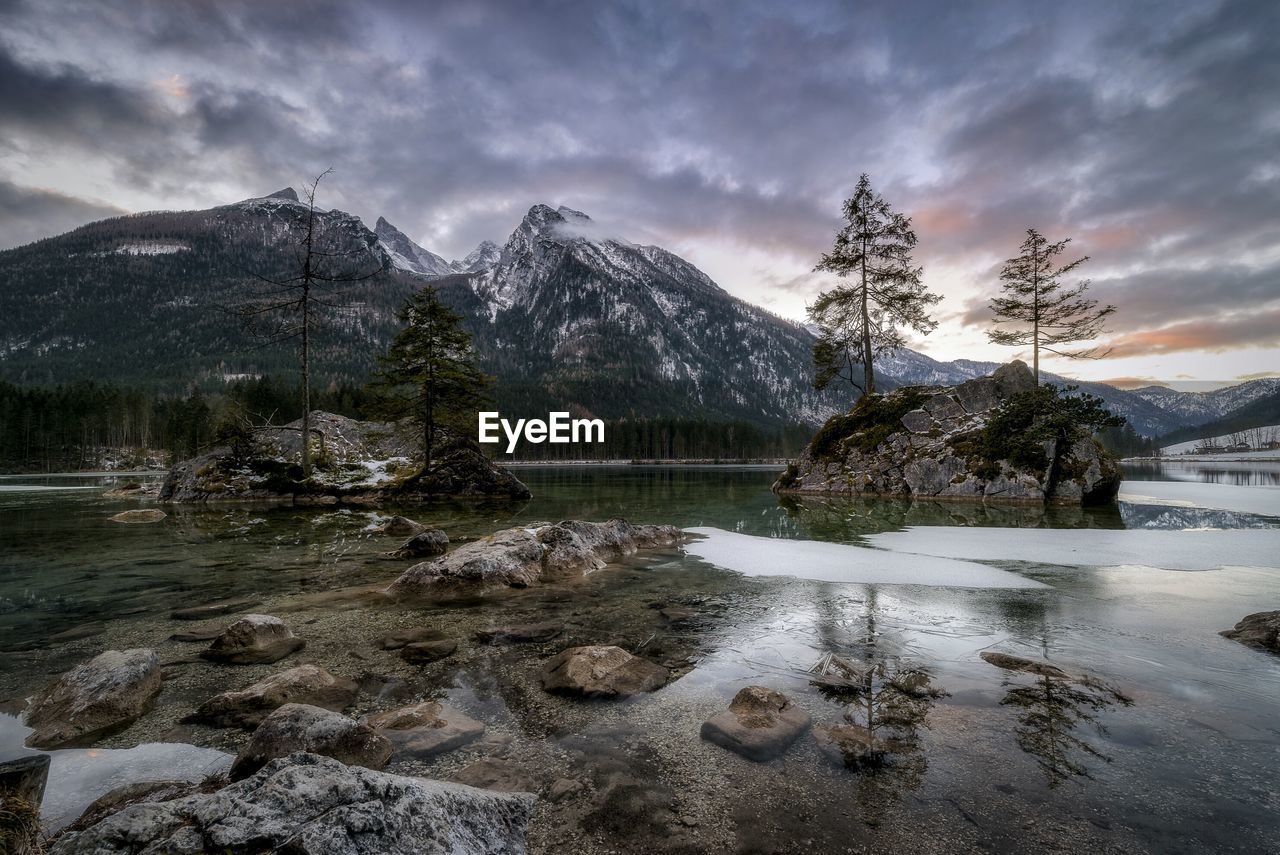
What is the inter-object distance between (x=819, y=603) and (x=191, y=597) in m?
10.7

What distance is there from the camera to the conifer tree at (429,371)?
92.5ft

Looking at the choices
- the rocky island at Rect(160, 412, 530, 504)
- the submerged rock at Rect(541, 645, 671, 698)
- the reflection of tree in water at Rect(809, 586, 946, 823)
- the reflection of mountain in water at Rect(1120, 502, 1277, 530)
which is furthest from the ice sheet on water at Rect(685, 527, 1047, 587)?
the rocky island at Rect(160, 412, 530, 504)

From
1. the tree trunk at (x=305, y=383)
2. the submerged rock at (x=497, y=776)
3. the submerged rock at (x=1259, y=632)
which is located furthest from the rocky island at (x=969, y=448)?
the submerged rock at (x=497, y=776)

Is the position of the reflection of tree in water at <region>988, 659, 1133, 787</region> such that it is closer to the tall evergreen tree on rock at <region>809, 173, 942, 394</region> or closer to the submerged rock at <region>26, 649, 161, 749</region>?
the submerged rock at <region>26, 649, 161, 749</region>

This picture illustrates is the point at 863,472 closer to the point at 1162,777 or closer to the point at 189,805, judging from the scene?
the point at 1162,777

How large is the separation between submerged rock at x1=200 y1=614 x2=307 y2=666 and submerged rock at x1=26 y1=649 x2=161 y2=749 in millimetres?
886

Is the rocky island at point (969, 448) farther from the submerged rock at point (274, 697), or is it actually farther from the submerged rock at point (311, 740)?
the submerged rock at point (311, 740)

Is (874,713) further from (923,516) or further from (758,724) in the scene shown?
(923,516)

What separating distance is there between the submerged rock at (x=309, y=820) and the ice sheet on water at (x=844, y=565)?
8413 millimetres

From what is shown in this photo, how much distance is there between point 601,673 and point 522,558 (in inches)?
220

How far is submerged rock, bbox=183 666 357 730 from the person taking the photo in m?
4.64

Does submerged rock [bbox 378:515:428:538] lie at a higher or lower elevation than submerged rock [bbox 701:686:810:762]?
lower

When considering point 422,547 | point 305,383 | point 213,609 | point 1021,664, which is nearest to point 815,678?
point 1021,664

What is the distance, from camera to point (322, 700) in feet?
16.4
